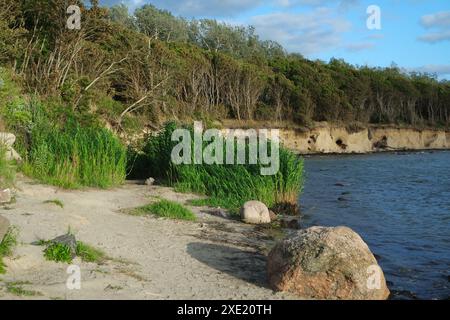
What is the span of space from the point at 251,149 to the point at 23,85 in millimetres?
10103

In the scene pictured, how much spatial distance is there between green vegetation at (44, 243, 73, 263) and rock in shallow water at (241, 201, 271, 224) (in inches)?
228

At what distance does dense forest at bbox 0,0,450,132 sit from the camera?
21094mm

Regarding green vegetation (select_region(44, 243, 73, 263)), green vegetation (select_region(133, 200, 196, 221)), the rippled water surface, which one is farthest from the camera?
green vegetation (select_region(133, 200, 196, 221))

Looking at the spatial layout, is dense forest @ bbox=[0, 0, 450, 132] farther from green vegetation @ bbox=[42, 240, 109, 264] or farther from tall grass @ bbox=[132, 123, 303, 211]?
green vegetation @ bbox=[42, 240, 109, 264]

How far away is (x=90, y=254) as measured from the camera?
316 inches

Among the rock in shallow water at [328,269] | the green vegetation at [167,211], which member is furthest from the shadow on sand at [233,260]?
the green vegetation at [167,211]

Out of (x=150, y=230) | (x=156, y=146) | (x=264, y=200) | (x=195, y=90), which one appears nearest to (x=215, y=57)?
(x=195, y=90)

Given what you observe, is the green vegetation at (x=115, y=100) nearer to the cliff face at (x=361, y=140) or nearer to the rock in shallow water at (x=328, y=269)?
the cliff face at (x=361, y=140)

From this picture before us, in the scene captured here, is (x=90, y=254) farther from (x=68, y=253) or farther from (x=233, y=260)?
(x=233, y=260)

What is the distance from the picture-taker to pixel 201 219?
1241cm

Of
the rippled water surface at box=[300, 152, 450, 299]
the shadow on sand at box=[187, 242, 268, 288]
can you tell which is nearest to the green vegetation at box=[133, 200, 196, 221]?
the shadow on sand at box=[187, 242, 268, 288]

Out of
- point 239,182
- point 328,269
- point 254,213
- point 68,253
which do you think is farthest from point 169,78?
point 328,269

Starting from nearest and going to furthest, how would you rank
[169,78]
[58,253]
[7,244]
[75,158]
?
[7,244] → [58,253] → [75,158] → [169,78]

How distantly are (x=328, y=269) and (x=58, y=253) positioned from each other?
3944mm
